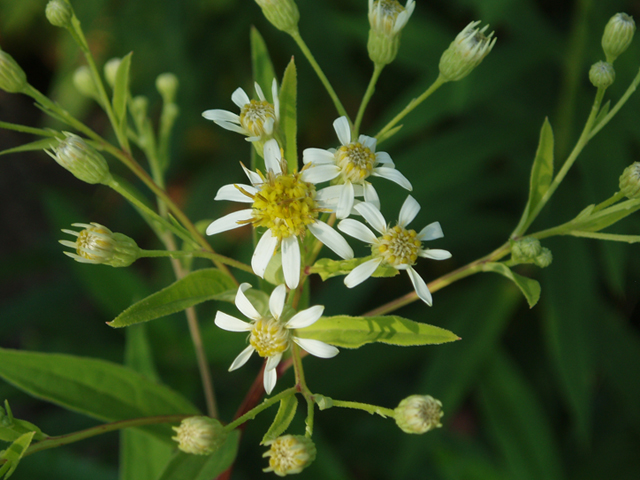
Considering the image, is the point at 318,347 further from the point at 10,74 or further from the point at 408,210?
the point at 10,74

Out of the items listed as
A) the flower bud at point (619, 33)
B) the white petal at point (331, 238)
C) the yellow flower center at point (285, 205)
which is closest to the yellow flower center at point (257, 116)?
the yellow flower center at point (285, 205)

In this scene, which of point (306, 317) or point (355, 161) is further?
point (355, 161)

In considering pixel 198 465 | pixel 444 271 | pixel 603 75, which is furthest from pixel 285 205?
pixel 444 271

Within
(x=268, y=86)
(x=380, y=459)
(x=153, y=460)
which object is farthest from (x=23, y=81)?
(x=380, y=459)

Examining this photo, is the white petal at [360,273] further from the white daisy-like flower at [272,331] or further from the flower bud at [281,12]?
the flower bud at [281,12]

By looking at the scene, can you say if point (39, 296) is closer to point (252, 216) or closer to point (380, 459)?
point (380, 459)
